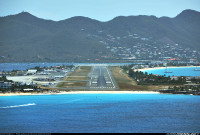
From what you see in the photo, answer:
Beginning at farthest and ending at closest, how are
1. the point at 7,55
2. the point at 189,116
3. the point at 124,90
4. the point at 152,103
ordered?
the point at 7,55 < the point at 124,90 < the point at 152,103 < the point at 189,116

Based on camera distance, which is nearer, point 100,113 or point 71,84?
point 100,113

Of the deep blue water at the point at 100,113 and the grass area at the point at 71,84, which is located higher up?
the grass area at the point at 71,84

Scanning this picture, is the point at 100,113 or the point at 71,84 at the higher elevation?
the point at 71,84

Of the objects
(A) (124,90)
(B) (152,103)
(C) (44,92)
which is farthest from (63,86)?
(B) (152,103)

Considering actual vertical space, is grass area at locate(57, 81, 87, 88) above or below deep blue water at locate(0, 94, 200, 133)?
above

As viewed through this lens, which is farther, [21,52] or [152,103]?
[21,52]

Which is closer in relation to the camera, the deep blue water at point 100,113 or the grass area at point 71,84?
the deep blue water at point 100,113

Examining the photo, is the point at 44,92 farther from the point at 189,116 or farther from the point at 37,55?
the point at 37,55

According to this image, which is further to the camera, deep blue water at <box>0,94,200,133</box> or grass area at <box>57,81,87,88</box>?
grass area at <box>57,81,87,88</box>
